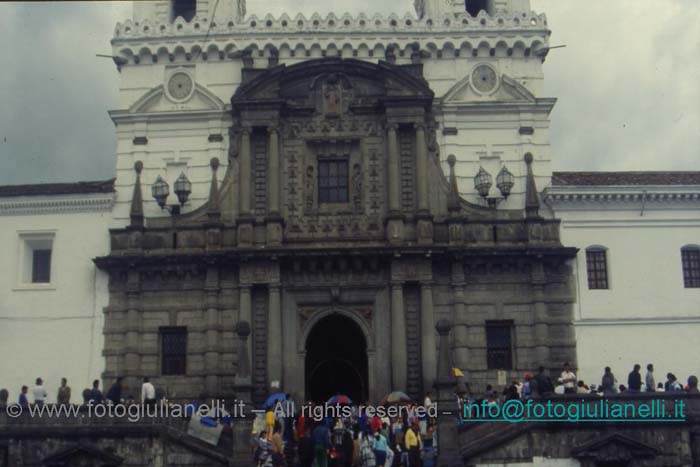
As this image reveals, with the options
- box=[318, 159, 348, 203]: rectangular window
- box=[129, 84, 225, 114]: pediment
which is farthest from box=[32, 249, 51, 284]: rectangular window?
box=[318, 159, 348, 203]: rectangular window

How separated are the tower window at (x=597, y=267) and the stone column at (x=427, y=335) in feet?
20.7

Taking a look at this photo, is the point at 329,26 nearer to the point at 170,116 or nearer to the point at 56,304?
the point at 170,116

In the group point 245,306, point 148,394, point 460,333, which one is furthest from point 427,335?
point 148,394

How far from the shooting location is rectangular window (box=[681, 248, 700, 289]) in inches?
1276

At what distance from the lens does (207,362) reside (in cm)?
3050

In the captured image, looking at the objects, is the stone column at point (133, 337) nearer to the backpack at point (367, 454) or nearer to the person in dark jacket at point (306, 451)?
the person in dark jacket at point (306, 451)

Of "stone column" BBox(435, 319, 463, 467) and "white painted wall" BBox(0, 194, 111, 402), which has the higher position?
"white painted wall" BBox(0, 194, 111, 402)

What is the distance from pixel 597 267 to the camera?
32.2 m

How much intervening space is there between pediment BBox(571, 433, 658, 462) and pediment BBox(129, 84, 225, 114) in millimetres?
18825

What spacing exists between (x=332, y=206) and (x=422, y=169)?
369 cm

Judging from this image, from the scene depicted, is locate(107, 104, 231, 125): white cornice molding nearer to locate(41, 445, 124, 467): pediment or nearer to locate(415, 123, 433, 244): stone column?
locate(415, 123, 433, 244): stone column

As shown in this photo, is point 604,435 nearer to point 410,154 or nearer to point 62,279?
point 410,154

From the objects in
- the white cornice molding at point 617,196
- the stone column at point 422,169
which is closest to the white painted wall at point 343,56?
the stone column at point 422,169

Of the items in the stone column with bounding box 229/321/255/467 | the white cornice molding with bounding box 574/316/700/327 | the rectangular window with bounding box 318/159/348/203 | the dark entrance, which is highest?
the rectangular window with bounding box 318/159/348/203
